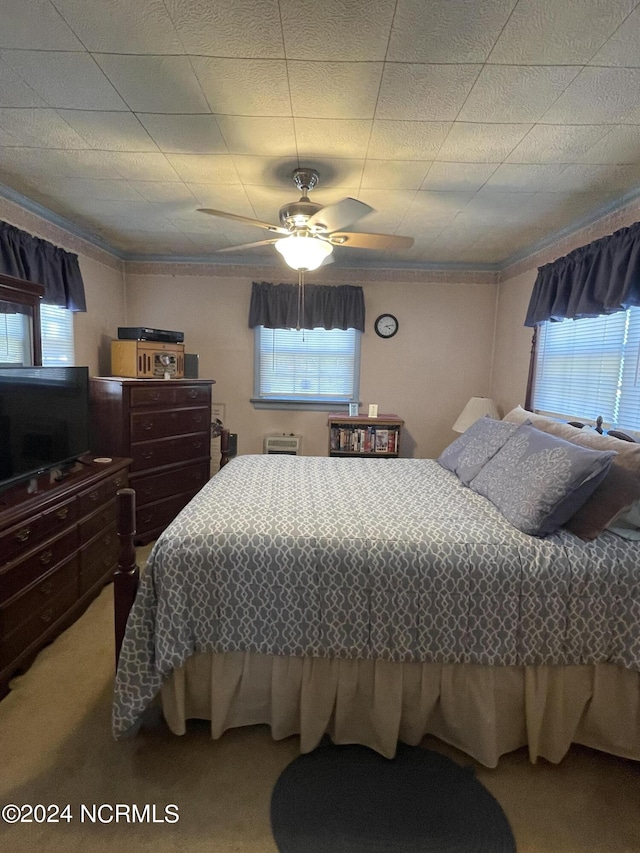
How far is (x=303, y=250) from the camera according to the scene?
222 centimetres

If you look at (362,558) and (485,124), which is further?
(485,124)

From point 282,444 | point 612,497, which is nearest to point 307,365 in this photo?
point 282,444

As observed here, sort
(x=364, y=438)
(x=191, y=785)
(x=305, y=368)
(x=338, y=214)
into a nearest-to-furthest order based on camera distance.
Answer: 1. (x=191, y=785)
2. (x=338, y=214)
3. (x=364, y=438)
4. (x=305, y=368)

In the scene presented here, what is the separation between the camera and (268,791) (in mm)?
1405

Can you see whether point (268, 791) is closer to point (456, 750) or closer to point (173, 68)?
point (456, 750)

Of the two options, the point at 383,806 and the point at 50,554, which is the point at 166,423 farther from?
the point at 383,806

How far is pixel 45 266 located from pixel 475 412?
3.66 m

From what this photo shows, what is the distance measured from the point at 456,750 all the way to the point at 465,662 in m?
0.41

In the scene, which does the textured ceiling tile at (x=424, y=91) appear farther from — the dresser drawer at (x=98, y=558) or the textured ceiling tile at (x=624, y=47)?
the dresser drawer at (x=98, y=558)

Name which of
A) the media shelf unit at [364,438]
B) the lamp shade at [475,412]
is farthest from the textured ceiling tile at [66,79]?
the lamp shade at [475,412]

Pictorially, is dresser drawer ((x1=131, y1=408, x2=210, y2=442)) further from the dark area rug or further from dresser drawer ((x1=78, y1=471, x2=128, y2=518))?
the dark area rug

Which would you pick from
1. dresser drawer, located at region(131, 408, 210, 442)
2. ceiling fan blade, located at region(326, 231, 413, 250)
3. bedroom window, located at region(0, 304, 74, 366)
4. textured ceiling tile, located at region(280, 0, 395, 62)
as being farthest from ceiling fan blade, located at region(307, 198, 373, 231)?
dresser drawer, located at region(131, 408, 210, 442)

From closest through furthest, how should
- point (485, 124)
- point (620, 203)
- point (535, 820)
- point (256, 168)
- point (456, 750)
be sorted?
point (535, 820) < point (456, 750) < point (485, 124) < point (256, 168) < point (620, 203)

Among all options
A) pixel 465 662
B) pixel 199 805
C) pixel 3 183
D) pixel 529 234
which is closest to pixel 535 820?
pixel 465 662
